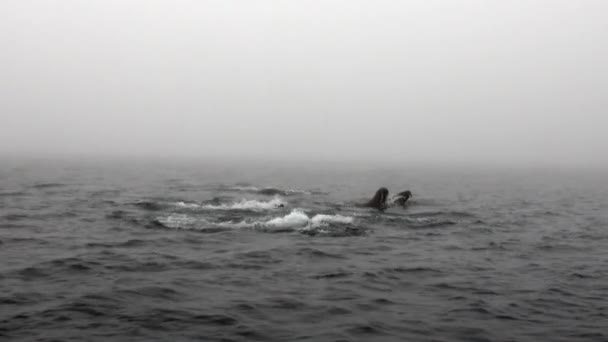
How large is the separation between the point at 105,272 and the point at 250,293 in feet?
14.6

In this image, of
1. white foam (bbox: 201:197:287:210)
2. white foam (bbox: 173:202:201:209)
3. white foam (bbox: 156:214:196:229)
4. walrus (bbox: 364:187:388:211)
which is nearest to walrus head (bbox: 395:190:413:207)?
walrus (bbox: 364:187:388:211)

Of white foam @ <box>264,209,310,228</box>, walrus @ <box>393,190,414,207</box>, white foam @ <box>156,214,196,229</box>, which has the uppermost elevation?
walrus @ <box>393,190,414,207</box>

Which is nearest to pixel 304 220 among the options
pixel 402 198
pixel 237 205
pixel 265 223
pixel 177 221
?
pixel 265 223

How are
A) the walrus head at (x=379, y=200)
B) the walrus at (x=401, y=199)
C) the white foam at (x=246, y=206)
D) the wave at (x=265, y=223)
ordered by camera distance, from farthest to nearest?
the walrus at (x=401, y=199)
the walrus head at (x=379, y=200)
the white foam at (x=246, y=206)
the wave at (x=265, y=223)

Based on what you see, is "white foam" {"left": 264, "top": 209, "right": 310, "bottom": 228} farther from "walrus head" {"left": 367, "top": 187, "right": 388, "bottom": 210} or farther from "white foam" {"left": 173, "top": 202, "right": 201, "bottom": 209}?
"walrus head" {"left": 367, "top": 187, "right": 388, "bottom": 210}

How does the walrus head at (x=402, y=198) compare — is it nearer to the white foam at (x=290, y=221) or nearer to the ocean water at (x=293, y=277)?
the ocean water at (x=293, y=277)

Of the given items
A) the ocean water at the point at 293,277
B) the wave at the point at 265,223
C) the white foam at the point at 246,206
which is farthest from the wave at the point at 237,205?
the wave at the point at 265,223

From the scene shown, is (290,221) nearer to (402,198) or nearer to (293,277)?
(293,277)

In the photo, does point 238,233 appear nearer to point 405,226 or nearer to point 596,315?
point 405,226

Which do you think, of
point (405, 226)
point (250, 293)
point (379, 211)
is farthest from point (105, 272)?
point (379, 211)

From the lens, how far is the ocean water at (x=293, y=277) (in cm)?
1088

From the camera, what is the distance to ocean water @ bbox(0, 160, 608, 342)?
35.7ft

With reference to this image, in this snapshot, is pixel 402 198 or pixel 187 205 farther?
pixel 402 198

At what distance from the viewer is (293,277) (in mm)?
14969
